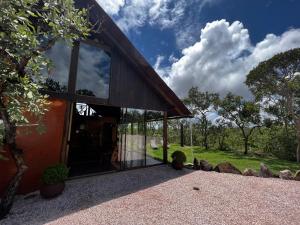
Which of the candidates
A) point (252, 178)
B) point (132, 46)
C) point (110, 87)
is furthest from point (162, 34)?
point (252, 178)

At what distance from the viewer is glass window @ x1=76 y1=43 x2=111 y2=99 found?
21.6ft

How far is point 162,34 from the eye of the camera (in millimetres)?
13047

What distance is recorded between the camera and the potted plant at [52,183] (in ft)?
16.2

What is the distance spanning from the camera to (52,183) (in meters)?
4.97

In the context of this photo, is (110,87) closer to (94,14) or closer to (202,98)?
(94,14)

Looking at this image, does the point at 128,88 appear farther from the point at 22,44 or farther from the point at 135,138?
the point at 22,44

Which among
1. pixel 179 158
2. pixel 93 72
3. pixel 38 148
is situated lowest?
pixel 179 158

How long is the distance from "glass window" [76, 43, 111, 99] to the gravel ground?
3.07 meters

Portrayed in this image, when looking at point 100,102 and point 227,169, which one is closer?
point 100,102

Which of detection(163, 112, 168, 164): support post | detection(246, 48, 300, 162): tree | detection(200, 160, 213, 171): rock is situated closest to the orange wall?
detection(163, 112, 168, 164): support post

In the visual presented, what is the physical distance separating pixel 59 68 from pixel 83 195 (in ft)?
13.0

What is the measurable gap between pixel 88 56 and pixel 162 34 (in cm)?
770

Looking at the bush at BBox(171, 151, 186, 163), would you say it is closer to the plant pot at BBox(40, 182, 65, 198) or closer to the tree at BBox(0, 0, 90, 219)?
the plant pot at BBox(40, 182, 65, 198)

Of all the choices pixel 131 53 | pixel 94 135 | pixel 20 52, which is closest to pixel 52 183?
pixel 20 52
